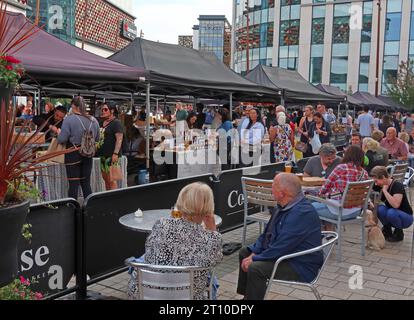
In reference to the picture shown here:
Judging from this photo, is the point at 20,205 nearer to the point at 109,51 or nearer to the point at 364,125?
the point at 364,125

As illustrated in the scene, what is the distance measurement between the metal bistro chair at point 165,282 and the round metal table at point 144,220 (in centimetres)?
78

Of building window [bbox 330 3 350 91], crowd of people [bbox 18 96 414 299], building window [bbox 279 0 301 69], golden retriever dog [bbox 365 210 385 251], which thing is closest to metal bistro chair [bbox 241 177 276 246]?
crowd of people [bbox 18 96 414 299]

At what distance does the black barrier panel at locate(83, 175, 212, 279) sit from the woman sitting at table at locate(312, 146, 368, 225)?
211cm

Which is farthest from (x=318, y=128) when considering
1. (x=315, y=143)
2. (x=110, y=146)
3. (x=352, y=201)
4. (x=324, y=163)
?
(x=352, y=201)

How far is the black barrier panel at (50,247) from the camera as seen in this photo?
3.61 metres

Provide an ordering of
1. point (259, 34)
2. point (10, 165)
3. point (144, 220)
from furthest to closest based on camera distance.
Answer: point (259, 34) → point (144, 220) → point (10, 165)

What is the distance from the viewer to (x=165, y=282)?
3.02 m

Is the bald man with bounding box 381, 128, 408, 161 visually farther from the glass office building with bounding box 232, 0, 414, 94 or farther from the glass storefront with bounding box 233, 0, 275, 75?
the glass storefront with bounding box 233, 0, 275, 75

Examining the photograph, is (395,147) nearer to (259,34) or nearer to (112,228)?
(112,228)

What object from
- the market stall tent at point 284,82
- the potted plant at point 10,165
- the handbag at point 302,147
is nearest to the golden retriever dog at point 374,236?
the handbag at point 302,147

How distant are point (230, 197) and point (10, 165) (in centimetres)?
457

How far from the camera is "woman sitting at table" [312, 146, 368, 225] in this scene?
223 inches

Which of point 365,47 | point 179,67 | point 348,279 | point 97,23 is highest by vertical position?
point 97,23

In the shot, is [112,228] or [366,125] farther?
[366,125]
